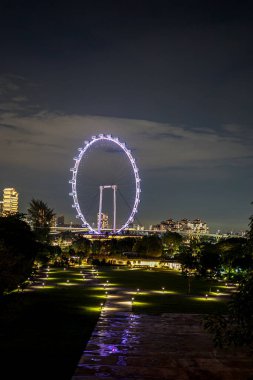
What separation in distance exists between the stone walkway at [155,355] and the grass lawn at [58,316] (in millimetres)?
659

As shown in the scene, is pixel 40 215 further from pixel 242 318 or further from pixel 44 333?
pixel 242 318

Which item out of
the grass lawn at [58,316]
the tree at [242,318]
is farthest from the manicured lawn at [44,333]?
the tree at [242,318]

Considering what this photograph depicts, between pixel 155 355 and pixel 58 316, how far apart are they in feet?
32.5

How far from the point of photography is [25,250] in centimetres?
3941

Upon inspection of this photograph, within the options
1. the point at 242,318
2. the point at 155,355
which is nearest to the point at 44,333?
the point at 155,355

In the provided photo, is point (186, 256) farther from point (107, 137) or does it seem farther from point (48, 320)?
point (107, 137)

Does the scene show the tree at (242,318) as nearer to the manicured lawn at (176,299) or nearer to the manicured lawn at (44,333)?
the manicured lawn at (44,333)

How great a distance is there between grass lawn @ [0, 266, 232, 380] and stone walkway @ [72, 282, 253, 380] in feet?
2.16

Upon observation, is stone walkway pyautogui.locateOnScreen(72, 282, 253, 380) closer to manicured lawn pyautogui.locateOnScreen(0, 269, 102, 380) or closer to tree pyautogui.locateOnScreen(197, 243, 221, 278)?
manicured lawn pyautogui.locateOnScreen(0, 269, 102, 380)

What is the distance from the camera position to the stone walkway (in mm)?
15797

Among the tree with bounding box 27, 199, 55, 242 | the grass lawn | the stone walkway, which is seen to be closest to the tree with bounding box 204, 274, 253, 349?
the stone walkway

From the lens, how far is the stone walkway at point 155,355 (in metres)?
15.8

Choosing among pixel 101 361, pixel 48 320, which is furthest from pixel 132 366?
pixel 48 320

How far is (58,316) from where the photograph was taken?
27.0 metres
